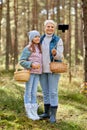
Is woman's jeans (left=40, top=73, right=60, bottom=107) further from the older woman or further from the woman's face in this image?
the woman's face

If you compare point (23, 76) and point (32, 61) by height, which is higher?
point (32, 61)

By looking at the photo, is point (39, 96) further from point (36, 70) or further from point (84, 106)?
point (36, 70)

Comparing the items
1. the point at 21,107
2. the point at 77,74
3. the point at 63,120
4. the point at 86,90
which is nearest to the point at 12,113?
the point at 21,107

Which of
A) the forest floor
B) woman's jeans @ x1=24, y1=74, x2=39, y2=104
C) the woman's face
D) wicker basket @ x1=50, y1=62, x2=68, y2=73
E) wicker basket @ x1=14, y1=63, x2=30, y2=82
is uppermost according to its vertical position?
the woman's face

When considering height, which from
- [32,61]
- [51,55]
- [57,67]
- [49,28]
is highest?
[49,28]

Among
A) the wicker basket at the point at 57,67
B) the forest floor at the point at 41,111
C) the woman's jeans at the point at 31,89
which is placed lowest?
the forest floor at the point at 41,111

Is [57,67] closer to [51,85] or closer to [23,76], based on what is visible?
[51,85]

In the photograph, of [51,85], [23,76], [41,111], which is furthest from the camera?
[41,111]

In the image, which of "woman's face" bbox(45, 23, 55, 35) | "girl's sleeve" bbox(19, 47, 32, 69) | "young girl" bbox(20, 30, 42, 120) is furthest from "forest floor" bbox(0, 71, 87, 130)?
"woman's face" bbox(45, 23, 55, 35)

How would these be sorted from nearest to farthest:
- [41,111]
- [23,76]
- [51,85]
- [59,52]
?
1. [23,76]
2. [59,52]
3. [51,85]
4. [41,111]

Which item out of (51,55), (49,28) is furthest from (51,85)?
(49,28)

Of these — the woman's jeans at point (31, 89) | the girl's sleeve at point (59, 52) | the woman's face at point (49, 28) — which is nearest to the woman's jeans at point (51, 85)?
Answer: the woman's jeans at point (31, 89)

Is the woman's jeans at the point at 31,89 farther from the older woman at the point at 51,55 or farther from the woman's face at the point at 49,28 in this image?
the woman's face at the point at 49,28

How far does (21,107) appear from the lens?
820 cm
